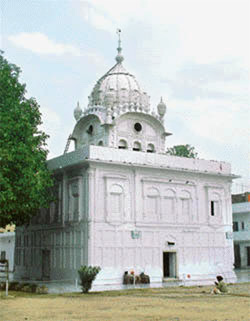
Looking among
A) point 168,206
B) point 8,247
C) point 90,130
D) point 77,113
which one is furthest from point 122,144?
point 8,247

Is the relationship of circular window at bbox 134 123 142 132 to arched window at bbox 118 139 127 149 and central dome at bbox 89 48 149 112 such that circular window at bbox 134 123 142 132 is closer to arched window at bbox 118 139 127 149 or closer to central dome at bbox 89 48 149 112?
central dome at bbox 89 48 149 112

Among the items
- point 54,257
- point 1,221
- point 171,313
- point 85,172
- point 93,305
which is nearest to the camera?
point 171,313

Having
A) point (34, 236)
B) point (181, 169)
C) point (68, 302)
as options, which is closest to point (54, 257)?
point (34, 236)

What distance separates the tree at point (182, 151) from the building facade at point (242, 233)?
878cm

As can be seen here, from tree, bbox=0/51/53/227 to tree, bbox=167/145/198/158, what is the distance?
28.2m

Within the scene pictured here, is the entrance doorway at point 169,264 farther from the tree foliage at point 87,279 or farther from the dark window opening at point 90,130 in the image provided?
the dark window opening at point 90,130

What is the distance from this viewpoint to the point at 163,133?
34.8 meters

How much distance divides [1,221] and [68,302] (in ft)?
30.7

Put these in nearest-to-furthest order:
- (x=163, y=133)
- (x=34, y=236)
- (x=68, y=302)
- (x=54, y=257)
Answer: (x=68, y=302)
(x=54, y=257)
(x=34, y=236)
(x=163, y=133)

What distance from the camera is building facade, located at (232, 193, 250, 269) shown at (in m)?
45.2

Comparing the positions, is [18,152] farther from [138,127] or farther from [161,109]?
[161,109]

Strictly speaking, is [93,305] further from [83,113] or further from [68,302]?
[83,113]

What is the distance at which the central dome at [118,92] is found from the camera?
33281mm

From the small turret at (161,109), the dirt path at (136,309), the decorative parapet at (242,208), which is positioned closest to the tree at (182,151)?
the decorative parapet at (242,208)
